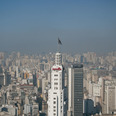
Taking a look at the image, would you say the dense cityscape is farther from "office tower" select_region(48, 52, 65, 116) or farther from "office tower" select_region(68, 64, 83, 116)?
"office tower" select_region(48, 52, 65, 116)

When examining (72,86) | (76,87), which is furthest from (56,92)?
(76,87)

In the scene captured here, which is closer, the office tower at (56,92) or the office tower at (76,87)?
the office tower at (56,92)

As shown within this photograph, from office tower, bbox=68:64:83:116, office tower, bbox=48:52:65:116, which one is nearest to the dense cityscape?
office tower, bbox=68:64:83:116

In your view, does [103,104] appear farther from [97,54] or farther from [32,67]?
[32,67]

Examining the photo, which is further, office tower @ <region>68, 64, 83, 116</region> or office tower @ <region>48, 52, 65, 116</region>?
office tower @ <region>68, 64, 83, 116</region>

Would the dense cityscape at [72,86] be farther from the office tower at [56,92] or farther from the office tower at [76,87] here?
the office tower at [56,92]

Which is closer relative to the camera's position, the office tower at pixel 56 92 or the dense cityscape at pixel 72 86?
the office tower at pixel 56 92

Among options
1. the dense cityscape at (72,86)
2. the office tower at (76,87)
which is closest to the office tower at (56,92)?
the dense cityscape at (72,86)

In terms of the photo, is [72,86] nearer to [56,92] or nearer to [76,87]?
[76,87]
